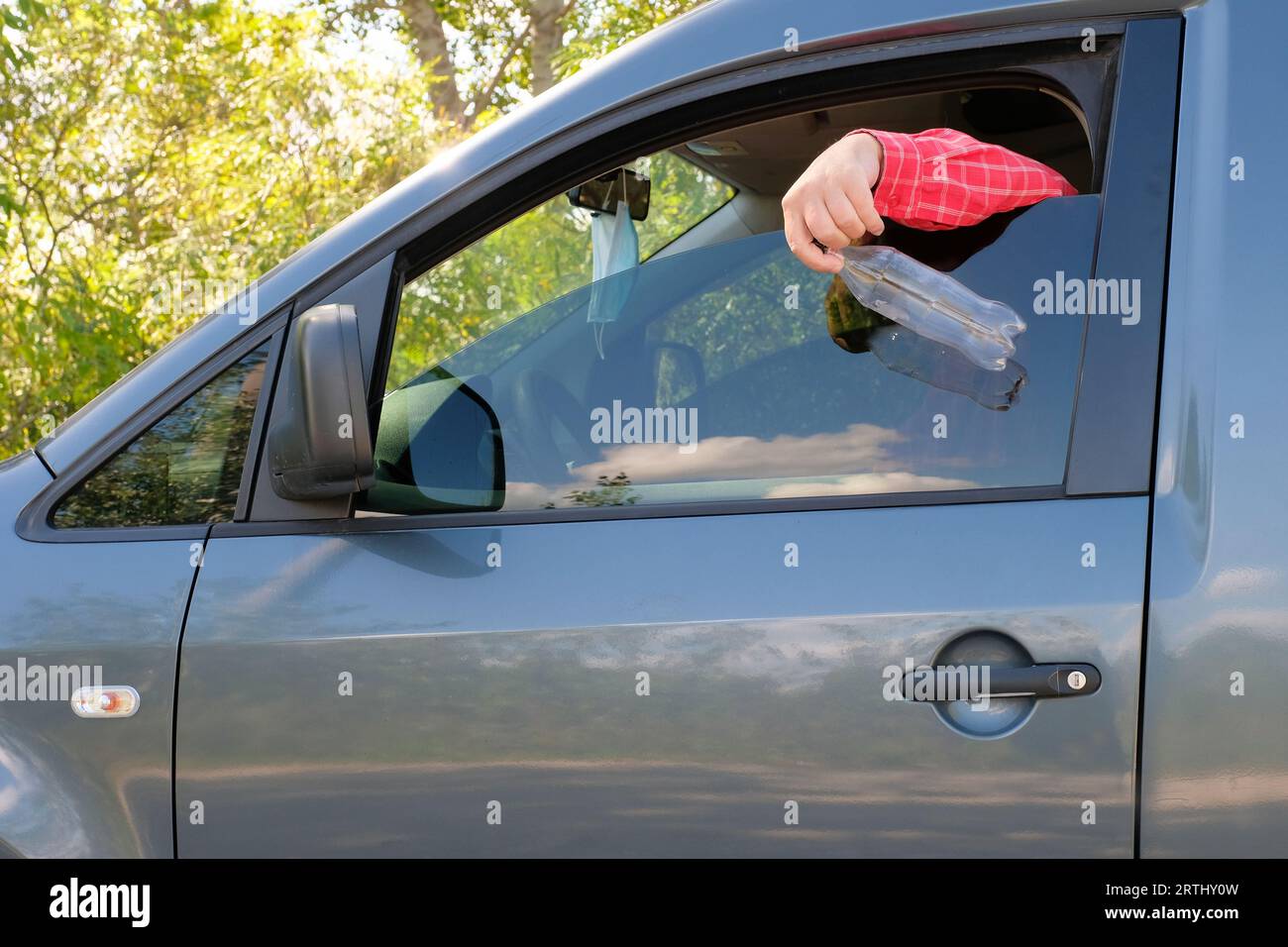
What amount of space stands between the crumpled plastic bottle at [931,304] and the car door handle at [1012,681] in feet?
1.44

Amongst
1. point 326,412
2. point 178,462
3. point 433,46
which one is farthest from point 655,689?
point 433,46

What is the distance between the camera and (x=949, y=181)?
1.84 meters

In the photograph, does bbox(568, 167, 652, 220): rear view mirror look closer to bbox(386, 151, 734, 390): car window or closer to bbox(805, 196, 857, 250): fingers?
bbox(386, 151, 734, 390): car window

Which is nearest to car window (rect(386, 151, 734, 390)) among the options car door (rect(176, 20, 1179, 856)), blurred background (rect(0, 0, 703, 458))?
car door (rect(176, 20, 1179, 856))

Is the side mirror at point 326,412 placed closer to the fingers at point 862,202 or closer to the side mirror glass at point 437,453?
the side mirror glass at point 437,453

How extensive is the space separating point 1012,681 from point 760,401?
0.56m

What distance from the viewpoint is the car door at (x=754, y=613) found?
1.59 meters

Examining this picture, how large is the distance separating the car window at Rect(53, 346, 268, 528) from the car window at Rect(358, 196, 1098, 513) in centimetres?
21

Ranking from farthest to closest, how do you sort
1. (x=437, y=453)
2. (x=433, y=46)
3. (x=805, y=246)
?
(x=433, y=46)
(x=437, y=453)
(x=805, y=246)

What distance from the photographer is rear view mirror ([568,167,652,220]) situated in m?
2.21

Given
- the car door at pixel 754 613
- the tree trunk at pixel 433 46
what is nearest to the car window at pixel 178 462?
the car door at pixel 754 613

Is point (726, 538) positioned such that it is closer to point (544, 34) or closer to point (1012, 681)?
point (1012, 681)

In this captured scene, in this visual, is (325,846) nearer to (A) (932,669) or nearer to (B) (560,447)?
(B) (560,447)

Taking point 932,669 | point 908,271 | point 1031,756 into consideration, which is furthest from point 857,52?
point 1031,756
